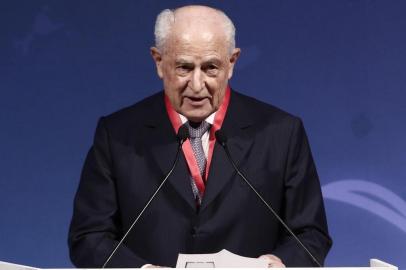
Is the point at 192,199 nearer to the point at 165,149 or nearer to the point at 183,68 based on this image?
the point at 165,149

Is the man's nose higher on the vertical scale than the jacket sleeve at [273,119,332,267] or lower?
higher

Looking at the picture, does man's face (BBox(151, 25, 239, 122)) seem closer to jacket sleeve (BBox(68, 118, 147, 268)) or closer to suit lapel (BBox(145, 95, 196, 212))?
suit lapel (BBox(145, 95, 196, 212))

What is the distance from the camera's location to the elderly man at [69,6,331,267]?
166 centimetres

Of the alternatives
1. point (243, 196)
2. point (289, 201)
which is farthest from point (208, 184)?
point (289, 201)

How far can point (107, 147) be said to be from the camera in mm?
1810

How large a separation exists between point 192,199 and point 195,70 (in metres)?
0.32

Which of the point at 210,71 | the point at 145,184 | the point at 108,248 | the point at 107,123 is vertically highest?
the point at 210,71

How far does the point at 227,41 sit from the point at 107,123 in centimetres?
42

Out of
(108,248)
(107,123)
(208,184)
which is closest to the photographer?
(108,248)

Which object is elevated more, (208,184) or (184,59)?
(184,59)

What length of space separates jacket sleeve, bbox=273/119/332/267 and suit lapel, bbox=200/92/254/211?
0.13 meters

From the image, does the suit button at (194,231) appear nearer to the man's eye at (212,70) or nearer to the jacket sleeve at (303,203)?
the jacket sleeve at (303,203)

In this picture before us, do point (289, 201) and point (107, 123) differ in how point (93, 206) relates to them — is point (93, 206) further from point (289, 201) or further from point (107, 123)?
point (289, 201)

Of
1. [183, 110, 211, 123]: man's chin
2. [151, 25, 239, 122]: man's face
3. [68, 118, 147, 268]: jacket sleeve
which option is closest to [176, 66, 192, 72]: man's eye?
[151, 25, 239, 122]: man's face
